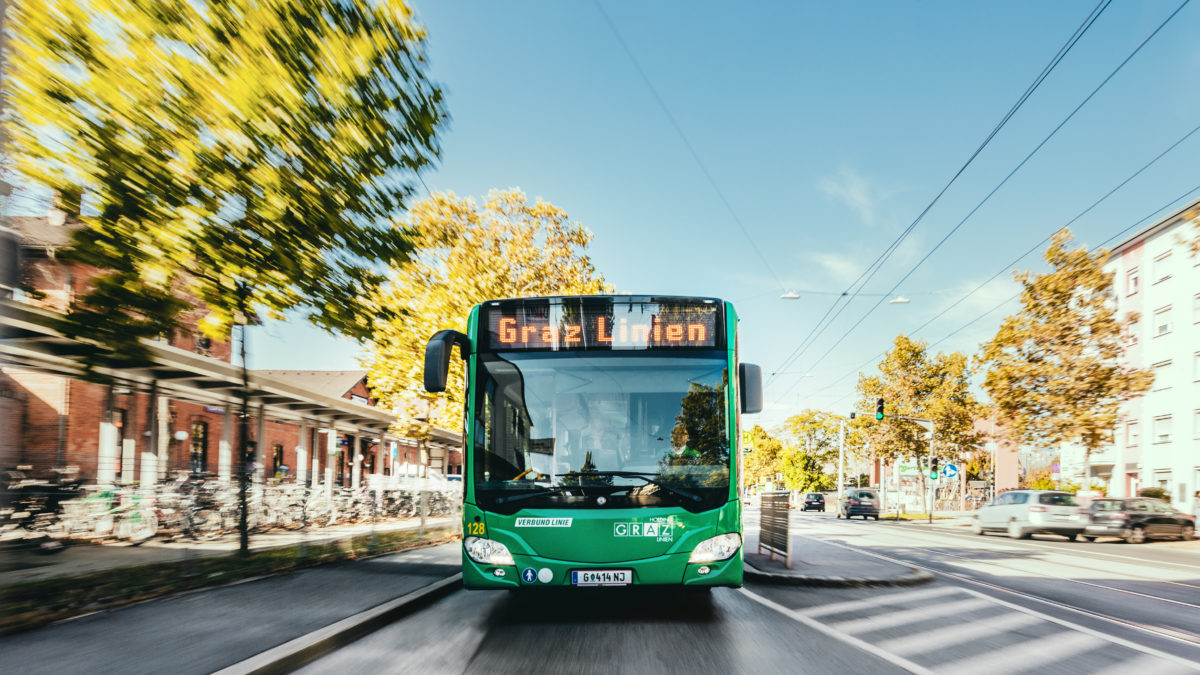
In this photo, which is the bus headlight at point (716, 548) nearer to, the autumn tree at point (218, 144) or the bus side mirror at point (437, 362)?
the bus side mirror at point (437, 362)

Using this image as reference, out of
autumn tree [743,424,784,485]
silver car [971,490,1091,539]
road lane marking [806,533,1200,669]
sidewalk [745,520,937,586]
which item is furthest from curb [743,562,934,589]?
autumn tree [743,424,784,485]

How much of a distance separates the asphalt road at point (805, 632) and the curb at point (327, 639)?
115mm

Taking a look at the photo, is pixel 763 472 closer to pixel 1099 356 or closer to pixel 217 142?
pixel 1099 356

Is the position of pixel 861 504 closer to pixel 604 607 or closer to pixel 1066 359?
pixel 1066 359

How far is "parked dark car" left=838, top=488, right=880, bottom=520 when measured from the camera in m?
43.0

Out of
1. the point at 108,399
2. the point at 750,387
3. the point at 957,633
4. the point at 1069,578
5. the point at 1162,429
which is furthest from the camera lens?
the point at 1162,429

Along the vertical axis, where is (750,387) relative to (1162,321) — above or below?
below

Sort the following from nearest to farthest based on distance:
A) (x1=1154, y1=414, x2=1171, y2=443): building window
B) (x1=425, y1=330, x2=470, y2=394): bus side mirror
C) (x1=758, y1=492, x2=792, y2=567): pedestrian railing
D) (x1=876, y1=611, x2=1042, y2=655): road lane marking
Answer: (x1=876, y1=611, x2=1042, y2=655): road lane marking
(x1=425, y1=330, x2=470, y2=394): bus side mirror
(x1=758, y1=492, x2=792, y2=567): pedestrian railing
(x1=1154, y1=414, x2=1171, y2=443): building window

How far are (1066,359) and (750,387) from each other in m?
23.9

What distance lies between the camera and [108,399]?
17359 millimetres

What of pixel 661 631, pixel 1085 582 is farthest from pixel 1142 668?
pixel 1085 582

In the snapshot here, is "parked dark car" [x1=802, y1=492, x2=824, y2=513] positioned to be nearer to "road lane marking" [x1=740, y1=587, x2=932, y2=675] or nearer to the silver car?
the silver car

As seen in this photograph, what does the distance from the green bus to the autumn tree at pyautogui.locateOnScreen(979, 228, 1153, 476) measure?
2362cm

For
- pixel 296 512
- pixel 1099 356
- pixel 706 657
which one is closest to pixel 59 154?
pixel 706 657
